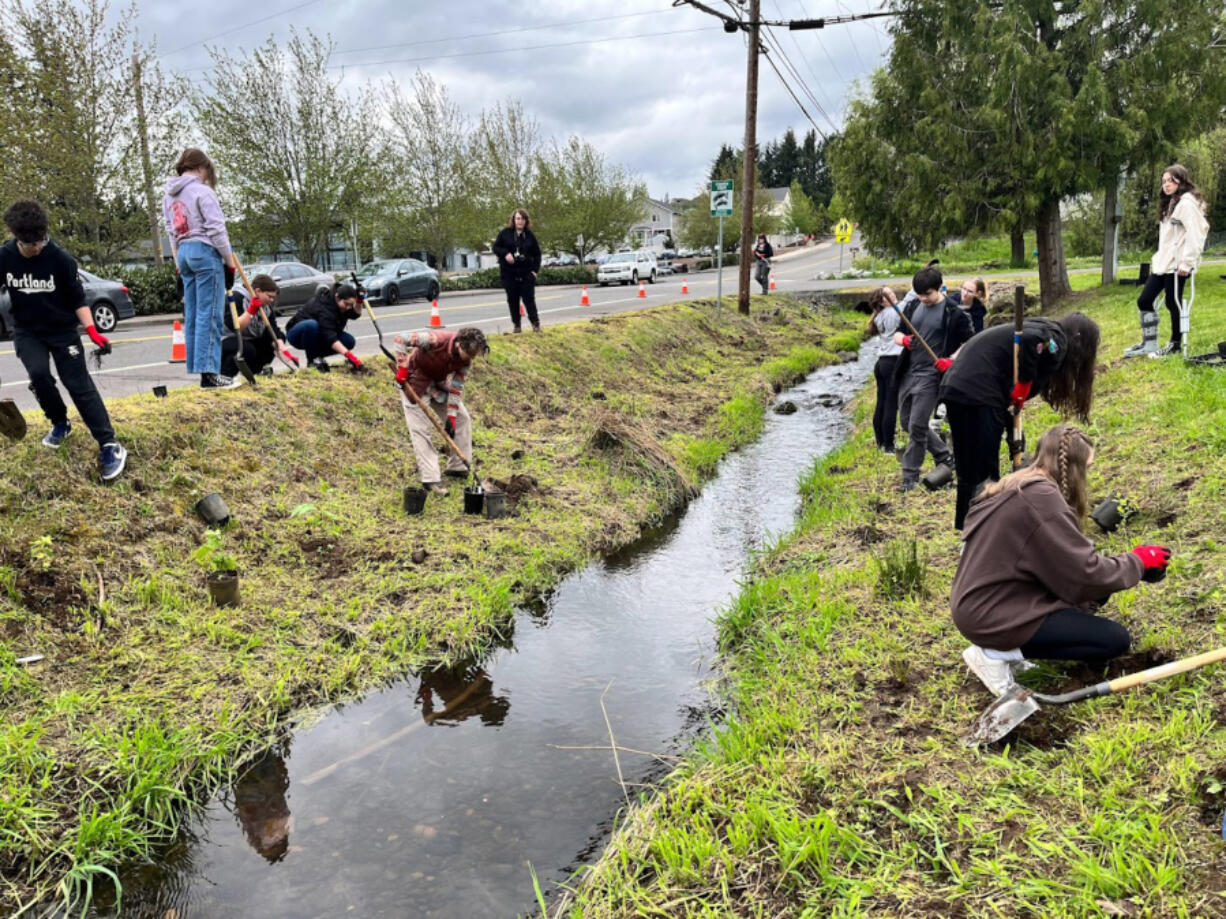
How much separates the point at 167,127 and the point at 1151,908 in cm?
2793

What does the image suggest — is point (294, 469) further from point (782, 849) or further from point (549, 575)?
point (782, 849)

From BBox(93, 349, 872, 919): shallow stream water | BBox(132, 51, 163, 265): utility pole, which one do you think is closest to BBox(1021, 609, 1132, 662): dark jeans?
BBox(93, 349, 872, 919): shallow stream water

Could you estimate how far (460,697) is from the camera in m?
4.98

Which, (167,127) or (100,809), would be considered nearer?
(100,809)

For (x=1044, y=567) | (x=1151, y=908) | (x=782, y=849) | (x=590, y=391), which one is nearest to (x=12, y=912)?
(x=782, y=849)

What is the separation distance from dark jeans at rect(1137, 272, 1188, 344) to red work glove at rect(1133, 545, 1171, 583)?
594 centimetres

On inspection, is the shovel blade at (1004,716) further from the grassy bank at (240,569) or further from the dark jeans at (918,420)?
the dark jeans at (918,420)

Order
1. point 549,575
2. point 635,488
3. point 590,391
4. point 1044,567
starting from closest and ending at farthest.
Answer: point 1044,567
point 549,575
point 635,488
point 590,391

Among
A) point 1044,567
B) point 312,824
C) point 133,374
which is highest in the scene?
point 133,374

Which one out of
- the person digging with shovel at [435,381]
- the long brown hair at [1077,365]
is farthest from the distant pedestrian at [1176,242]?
the person digging with shovel at [435,381]

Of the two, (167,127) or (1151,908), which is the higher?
(167,127)

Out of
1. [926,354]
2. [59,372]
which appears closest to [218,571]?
[59,372]

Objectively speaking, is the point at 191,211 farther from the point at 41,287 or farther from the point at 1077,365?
the point at 1077,365

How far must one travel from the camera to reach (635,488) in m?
8.67
